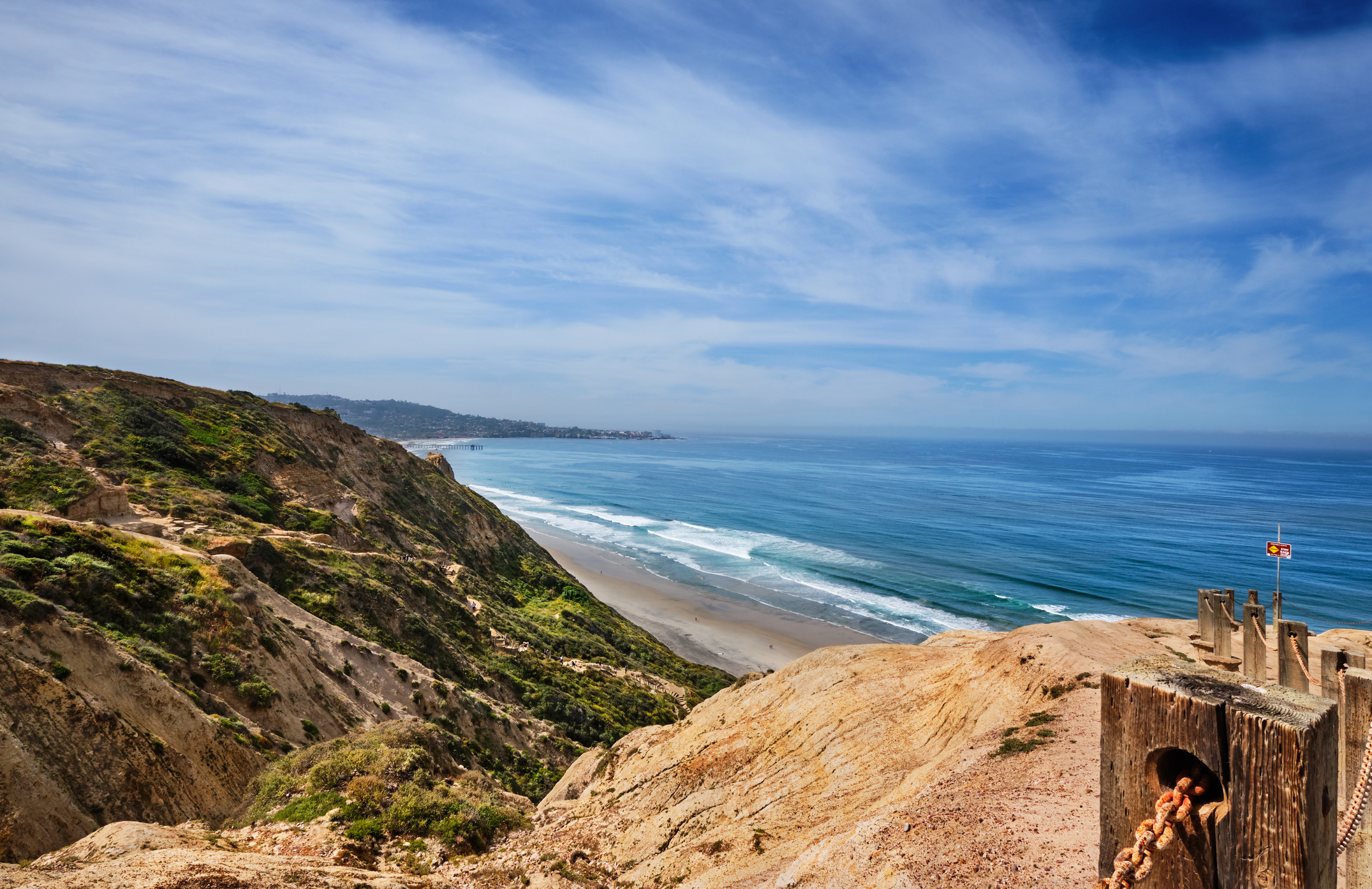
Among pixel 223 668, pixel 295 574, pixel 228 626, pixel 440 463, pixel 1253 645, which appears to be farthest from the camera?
pixel 440 463

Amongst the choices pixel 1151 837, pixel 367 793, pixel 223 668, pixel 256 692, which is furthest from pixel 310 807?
pixel 1151 837

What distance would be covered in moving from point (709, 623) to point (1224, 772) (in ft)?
132

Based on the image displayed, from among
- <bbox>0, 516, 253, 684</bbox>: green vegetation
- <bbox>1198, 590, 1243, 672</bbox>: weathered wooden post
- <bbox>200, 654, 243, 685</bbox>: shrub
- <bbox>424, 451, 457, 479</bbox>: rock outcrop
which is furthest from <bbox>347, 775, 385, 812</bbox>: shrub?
<bbox>424, 451, 457, 479</bbox>: rock outcrop

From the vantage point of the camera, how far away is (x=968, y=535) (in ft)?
202

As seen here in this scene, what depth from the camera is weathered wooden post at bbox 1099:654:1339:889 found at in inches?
82.0

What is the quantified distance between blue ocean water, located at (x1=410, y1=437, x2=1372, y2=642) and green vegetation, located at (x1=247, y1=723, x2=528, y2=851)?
2968 centimetres

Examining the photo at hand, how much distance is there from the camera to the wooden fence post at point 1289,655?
30.1ft

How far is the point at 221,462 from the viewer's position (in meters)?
28.0

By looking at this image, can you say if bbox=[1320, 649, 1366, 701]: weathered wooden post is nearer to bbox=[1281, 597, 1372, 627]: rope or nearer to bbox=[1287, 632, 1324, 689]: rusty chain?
bbox=[1287, 632, 1324, 689]: rusty chain

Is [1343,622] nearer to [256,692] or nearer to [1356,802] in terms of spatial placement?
[1356,802]

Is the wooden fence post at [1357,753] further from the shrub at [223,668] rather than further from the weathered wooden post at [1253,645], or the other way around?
the shrub at [223,668]

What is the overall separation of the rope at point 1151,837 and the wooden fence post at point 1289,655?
9.23 m

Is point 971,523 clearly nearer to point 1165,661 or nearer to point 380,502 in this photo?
point 380,502

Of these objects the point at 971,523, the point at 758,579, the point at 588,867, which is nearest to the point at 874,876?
the point at 588,867
